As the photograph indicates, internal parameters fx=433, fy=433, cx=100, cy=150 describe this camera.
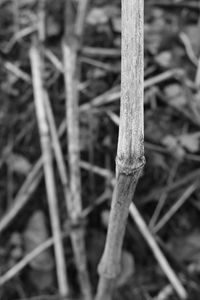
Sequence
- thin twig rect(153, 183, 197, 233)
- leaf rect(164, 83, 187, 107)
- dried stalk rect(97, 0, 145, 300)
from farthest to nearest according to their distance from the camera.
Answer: leaf rect(164, 83, 187, 107)
thin twig rect(153, 183, 197, 233)
dried stalk rect(97, 0, 145, 300)

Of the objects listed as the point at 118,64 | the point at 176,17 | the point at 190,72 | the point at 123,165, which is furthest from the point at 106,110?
the point at 123,165

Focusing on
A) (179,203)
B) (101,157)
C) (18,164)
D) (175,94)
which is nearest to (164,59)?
(175,94)

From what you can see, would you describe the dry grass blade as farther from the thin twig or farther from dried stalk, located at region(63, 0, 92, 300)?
dried stalk, located at region(63, 0, 92, 300)

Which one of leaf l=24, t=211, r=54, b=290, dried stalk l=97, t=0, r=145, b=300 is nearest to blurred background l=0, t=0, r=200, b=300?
leaf l=24, t=211, r=54, b=290

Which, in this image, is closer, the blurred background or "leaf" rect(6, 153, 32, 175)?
the blurred background

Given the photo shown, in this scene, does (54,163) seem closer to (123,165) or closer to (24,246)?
(24,246)

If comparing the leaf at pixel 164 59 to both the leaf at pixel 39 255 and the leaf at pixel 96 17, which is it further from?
the leaf at pixel 39 255

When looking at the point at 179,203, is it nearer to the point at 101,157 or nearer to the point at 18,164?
the point at 101,157
